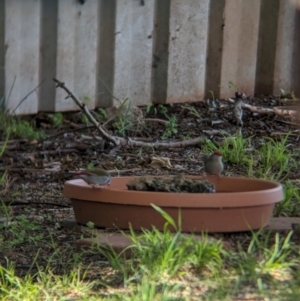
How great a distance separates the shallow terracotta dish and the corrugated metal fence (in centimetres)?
304

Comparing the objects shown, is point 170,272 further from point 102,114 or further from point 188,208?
point 102,114

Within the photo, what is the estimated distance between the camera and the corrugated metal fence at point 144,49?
648cm

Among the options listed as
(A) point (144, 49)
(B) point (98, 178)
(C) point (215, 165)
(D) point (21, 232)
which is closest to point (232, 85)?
(A) point (144, 49)

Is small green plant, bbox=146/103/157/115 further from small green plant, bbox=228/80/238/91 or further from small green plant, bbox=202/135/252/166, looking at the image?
small green plant, bbox=202/135/252/166

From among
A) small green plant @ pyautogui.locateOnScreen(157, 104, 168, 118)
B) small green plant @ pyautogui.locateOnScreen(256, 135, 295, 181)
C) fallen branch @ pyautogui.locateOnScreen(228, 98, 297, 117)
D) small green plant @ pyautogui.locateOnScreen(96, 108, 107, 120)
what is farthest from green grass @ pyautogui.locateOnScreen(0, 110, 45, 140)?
small green plant @ pyautogui.locateOnScreen(256, 135, 295, 181)

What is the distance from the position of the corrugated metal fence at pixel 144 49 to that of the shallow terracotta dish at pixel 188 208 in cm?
304

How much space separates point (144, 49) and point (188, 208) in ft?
12.5

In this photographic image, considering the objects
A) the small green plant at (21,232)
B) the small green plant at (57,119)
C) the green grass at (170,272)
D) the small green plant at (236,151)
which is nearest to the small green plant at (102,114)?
the small green plant at (57,119)

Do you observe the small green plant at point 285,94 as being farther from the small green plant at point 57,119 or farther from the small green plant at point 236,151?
the small green plant at point 236,151

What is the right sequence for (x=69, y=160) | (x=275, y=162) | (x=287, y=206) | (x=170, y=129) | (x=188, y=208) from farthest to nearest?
(x=170, y=129) → (x=69, y=160) → (x=275, y=162) → (x=287, y=206) → (x=188, y=208)

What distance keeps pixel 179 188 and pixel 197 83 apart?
3677mm

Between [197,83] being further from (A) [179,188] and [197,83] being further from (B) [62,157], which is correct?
(A) [179,188]

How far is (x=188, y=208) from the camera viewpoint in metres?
3.37

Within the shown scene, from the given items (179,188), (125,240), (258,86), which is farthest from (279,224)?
(258,86)
